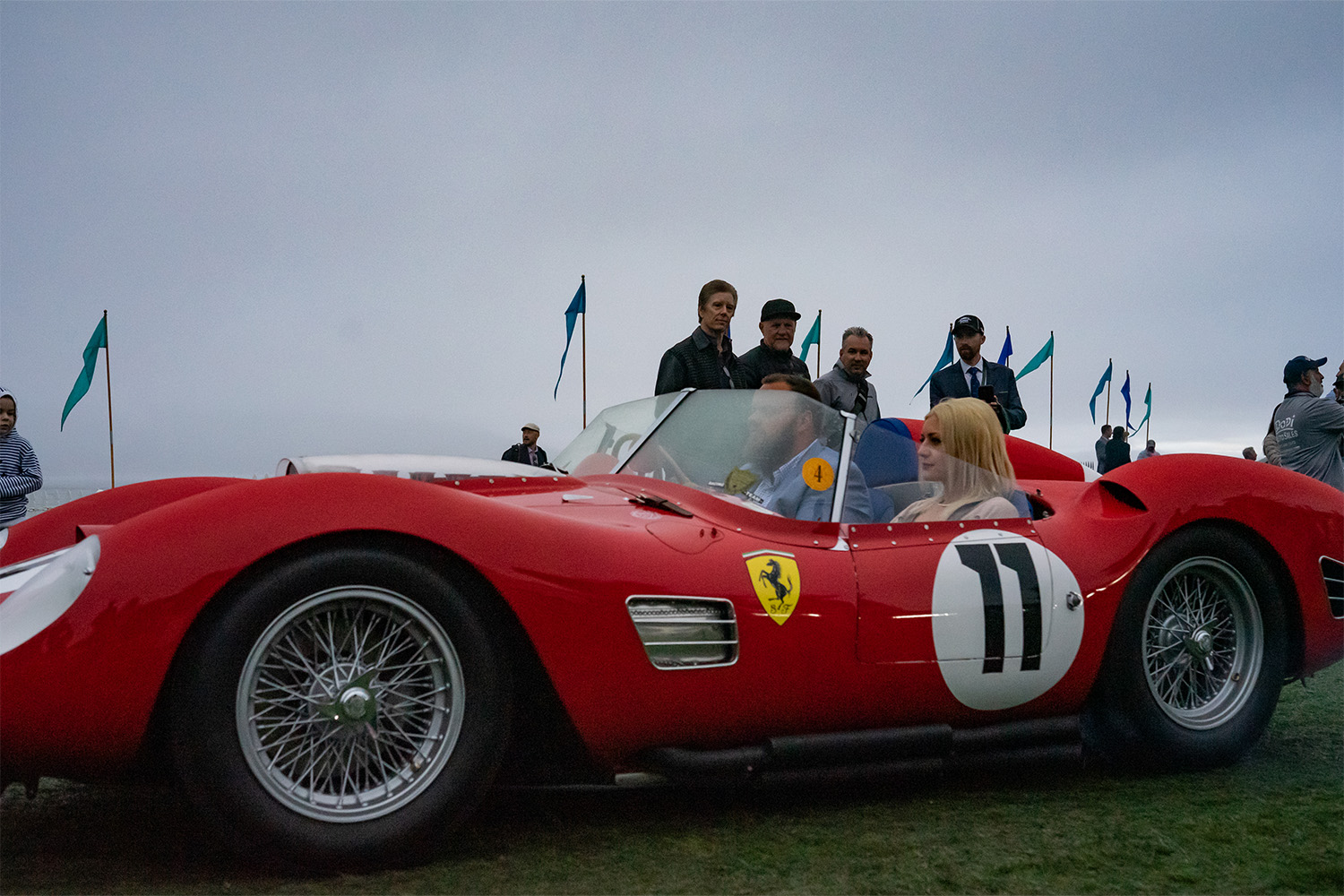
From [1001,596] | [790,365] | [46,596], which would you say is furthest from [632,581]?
[790,365]

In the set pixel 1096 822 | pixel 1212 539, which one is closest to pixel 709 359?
pixel 1212 539

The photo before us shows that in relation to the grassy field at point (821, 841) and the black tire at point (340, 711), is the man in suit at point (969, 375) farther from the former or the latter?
the black tire at point (340, 711)

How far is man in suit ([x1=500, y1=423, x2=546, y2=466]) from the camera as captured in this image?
46.0 feet

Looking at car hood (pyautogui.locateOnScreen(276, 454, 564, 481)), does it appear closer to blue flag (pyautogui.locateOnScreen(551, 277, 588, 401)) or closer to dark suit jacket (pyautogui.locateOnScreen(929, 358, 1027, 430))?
dark suit jacket (pyautogui.locateOnScreen(929, 358, 1027, 430))

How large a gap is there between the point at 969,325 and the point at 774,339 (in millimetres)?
1389

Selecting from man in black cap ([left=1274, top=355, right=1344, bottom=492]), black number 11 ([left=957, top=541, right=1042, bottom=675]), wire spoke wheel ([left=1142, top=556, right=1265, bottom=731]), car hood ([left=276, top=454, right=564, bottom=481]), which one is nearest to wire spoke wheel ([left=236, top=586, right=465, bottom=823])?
car hood ([left=276, top=454, right=564, bottom=481])

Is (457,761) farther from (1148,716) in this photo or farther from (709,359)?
(709,359)

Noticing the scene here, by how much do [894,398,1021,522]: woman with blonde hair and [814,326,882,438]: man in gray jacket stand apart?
203 cm

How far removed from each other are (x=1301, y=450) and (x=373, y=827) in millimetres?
6783

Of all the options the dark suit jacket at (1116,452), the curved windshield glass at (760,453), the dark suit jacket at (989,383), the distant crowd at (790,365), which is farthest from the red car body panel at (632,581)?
the dark suit jacket at (1116,452)

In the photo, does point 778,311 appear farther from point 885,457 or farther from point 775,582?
point 775,582

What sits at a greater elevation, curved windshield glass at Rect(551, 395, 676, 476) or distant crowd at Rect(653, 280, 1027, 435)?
distant crowd at Rect(653, 280, 1027, 435)

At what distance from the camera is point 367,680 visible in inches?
100

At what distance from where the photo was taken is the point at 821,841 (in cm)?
282
